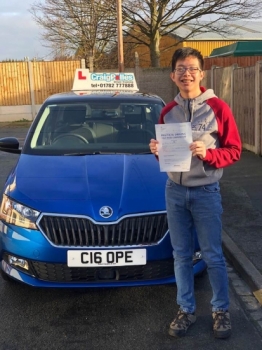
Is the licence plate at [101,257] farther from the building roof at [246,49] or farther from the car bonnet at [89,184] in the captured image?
the building roof at [246,49]

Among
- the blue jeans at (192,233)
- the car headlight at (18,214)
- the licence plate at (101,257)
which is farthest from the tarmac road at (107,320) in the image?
the car headlight at (18,214)

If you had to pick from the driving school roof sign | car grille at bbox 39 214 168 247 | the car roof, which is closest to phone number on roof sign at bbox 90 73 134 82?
the driving school roof sign

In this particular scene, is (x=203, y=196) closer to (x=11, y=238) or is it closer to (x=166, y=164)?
(x=166, y=164)

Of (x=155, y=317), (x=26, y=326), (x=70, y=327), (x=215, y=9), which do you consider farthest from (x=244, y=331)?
(x=215, y=9)

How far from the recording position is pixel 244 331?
3.48 m

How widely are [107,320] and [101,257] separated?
546 millimetres

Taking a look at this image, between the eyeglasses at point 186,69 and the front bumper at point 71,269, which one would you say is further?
the front bumper at point 71,269

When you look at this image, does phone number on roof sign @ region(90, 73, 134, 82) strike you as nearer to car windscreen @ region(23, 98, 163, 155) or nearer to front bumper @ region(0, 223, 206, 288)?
car windscreen @ region(23, 98, 163, 155)

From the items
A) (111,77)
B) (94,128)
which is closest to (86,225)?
(94,128)

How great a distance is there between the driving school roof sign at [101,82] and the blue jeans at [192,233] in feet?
10.9

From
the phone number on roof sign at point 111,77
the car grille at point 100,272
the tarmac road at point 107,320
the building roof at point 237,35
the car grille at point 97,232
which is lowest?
the tarmac road at point 107,320

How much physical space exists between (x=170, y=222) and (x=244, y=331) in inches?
A: 38.5

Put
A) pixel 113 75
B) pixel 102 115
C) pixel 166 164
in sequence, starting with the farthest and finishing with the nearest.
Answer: pixel 113 75 → pixel 102 115 → pixel 166 164

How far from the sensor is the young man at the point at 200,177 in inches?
122
